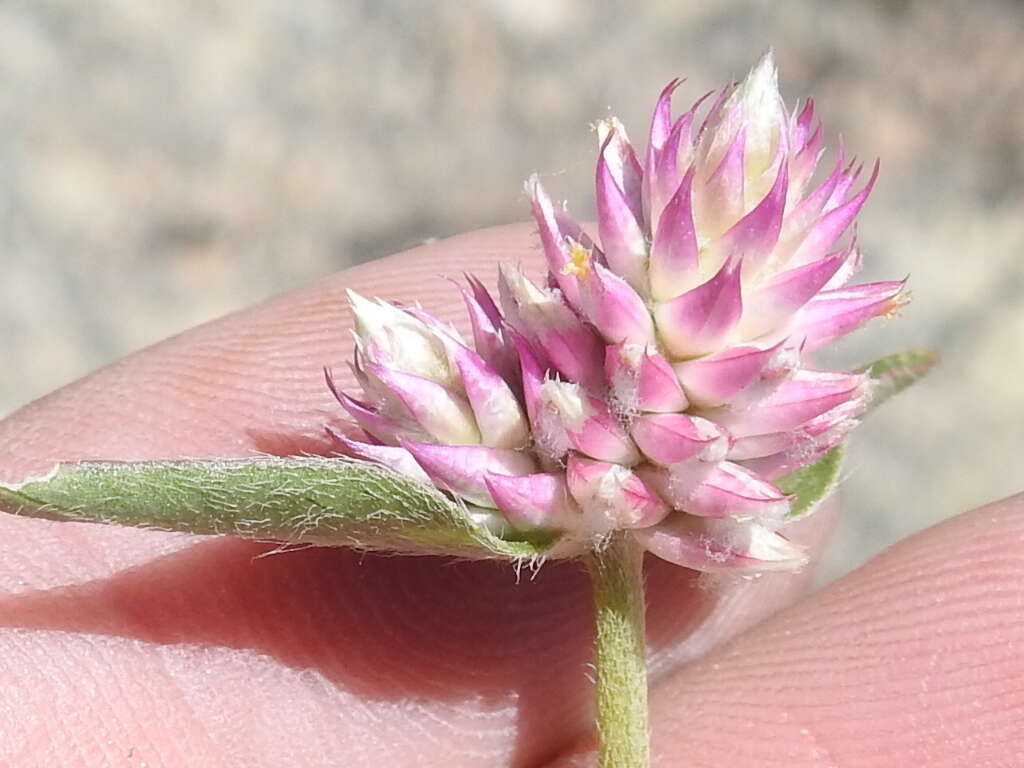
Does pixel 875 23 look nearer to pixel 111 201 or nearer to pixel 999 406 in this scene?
pixel 999 406

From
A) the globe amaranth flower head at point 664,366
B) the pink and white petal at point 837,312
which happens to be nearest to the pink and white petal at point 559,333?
the globe amaranth flower head at point 664,366

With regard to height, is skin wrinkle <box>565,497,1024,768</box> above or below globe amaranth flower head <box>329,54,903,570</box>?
below

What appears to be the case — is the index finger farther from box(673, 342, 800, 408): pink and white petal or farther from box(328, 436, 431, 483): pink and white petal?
box(673, 342, 800, 408): pink and white petal

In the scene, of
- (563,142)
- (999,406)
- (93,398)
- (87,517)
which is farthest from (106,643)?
(999,406)

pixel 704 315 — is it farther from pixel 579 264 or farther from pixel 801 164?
pixel 801 164

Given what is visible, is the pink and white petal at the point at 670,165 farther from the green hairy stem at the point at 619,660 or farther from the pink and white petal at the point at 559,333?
the green hairy stem at the point at 619,660

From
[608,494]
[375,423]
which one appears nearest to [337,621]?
[375,423]

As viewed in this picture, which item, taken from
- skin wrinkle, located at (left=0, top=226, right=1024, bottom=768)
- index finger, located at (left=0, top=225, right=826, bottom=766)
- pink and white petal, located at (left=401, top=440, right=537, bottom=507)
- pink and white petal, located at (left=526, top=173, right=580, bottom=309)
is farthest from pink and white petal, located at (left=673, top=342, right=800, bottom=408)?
index finger, located at (left=0, top=225, right=826, bottom=766)
